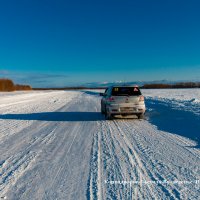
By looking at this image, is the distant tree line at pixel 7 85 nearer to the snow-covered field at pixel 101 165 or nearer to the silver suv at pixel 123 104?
the silver suv at pixel 123 104

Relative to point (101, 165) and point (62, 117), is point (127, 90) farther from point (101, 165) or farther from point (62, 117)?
point (101, 165)

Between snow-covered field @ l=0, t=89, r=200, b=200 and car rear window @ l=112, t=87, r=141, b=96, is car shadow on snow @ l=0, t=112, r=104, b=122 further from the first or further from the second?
snow-covered field @ l=0, t=89, r=200, b=200

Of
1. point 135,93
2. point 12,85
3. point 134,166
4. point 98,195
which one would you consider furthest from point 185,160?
point 12,85

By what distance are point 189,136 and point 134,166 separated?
380 cm

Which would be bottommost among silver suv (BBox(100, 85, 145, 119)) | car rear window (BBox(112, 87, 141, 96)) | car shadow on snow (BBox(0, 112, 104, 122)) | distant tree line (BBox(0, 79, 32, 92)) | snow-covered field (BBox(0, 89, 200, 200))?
Answer: distant tree line (BBox(0, 79, 32, 92))

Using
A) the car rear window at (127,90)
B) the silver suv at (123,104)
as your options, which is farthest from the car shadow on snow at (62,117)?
the car rear window at (127,90)

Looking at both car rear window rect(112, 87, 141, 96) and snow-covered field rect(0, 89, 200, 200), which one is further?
car rear window rect(112, 87, 141, 96)

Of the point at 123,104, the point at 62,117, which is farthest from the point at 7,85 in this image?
the point at 123,104

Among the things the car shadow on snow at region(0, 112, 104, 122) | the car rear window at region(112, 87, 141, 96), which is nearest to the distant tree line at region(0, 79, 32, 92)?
the car shadow on snow at region(0, 112, 104, 122)

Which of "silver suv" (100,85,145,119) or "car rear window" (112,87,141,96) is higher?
"car rear window" (112,87,141,96)

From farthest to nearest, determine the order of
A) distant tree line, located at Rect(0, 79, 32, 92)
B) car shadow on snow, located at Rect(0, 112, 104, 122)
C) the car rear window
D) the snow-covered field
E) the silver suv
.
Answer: distant tree line, located at Rect(0, 79, 32, 92)
car shadow on snow, located at Rect(0, 112, 104, 122)
the car rear window
the silver suv
the snow-covered field

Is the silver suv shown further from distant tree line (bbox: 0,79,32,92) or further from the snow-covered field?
distant tree line (bbox: 0,79,32,92)

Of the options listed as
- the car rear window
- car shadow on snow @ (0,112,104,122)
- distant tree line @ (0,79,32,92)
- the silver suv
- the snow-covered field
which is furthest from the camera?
distant tree line @ (0,79,32,92)

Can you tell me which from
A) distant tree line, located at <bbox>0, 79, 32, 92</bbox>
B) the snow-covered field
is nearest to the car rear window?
the snow-covered field
